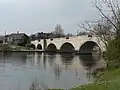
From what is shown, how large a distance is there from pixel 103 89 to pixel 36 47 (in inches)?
4778

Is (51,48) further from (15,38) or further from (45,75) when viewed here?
(45,75)

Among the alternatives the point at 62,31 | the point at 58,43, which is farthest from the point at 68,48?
the point at 62,31

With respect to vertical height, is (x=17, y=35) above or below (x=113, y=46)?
above

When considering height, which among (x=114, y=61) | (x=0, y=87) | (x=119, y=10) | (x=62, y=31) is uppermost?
(x=62, y=31)

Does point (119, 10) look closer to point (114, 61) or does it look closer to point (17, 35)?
point (114, 61)

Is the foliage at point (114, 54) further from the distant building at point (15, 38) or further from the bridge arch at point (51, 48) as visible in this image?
the distant building at point (15, 38)

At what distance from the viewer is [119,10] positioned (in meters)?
27.5

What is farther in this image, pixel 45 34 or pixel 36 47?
pixel 45 34

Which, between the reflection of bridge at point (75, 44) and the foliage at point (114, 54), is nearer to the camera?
the foliage at point (114, 54)

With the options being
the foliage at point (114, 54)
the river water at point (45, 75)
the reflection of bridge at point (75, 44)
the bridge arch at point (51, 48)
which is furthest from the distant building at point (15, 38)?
the foliage at point (114, 54)

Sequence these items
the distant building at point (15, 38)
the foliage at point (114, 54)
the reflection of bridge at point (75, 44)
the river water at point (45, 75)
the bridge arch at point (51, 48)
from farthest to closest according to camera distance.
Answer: the distant building at point (15, 38) → the bridge arch at point (51, 48) → the reflection of bridge at point (75, 44) → the foliage at point (114, 54) → the river water at point (45, 75)

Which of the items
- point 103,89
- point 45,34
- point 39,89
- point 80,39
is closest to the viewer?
point 103,89

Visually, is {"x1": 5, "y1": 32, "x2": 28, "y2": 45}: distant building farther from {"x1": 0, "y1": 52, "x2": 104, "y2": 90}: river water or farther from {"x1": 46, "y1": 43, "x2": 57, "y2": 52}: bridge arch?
{"x1": 0, "y1": 52, "x2": 104, "y2": 90}: river water

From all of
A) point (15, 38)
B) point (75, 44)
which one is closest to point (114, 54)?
point (75, 44)
